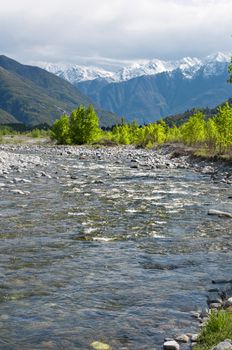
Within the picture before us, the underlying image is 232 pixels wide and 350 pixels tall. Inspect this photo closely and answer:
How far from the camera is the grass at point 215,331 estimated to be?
8.47 m

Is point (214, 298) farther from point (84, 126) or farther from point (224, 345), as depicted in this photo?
point (84, 126)

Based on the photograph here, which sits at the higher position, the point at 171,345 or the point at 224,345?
the point at 224,345

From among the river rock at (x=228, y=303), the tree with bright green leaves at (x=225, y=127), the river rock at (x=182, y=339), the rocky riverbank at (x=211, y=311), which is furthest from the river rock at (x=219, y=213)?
the tree with bright green leaves at (x=225, y=127)

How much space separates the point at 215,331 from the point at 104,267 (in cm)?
532

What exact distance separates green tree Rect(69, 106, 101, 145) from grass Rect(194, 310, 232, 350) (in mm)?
117599

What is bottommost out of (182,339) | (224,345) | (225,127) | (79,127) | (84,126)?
(182,339)

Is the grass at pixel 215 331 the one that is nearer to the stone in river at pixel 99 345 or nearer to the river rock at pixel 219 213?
the stone in river at pixel 99 345

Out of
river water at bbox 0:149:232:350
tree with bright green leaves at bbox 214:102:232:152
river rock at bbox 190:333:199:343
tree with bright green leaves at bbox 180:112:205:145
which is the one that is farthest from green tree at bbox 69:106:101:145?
river rock at bbox 190:333:199:343

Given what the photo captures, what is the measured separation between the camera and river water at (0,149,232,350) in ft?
30.9

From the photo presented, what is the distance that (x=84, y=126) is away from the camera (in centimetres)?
12638

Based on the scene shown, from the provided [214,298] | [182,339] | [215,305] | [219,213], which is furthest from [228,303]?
[219,213]

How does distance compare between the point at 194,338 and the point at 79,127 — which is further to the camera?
the point at 79,127

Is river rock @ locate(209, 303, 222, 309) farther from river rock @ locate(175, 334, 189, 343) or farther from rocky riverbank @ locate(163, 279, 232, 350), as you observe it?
river rock @ locate(175, 334, 189, 343)

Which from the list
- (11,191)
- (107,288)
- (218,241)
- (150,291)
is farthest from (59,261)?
(11,191)
